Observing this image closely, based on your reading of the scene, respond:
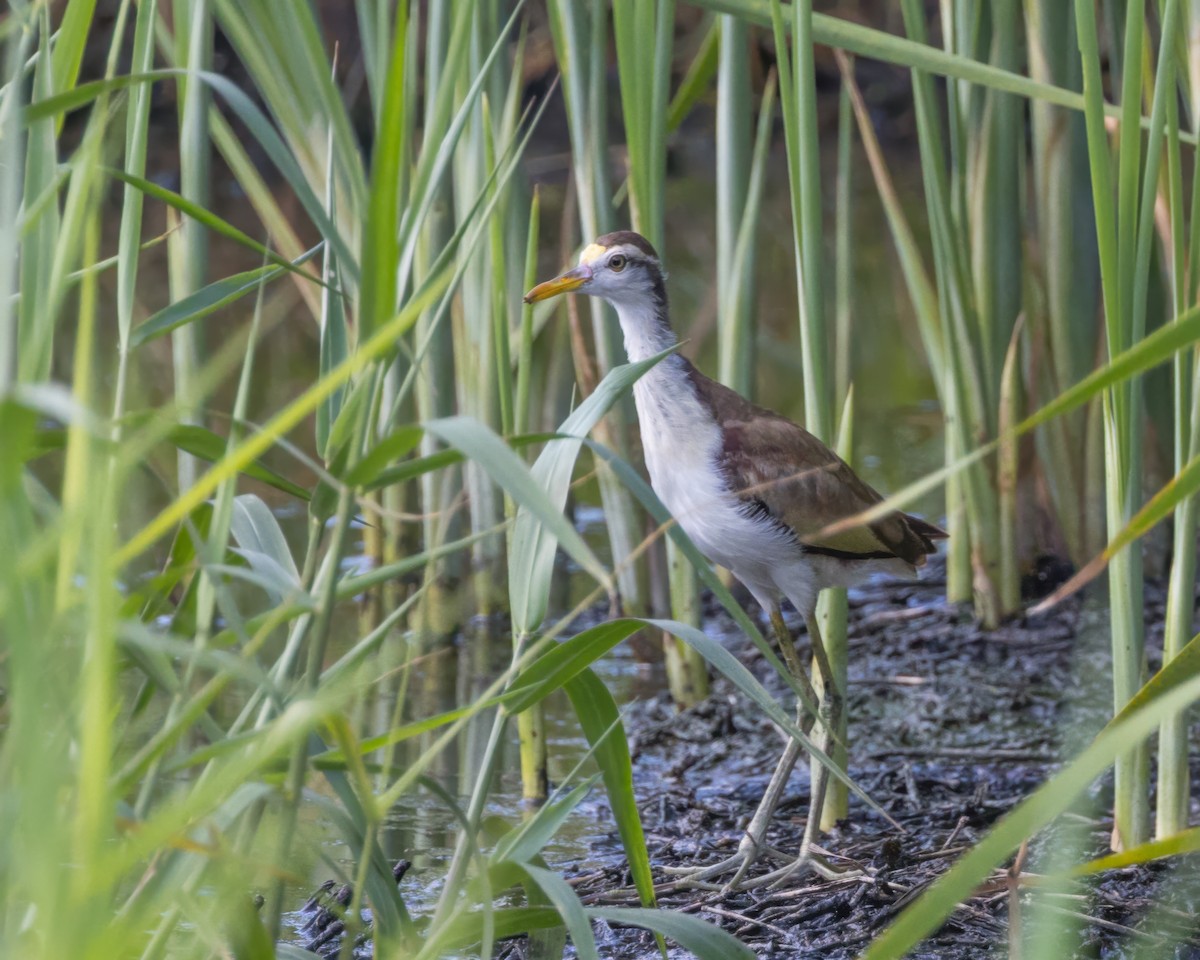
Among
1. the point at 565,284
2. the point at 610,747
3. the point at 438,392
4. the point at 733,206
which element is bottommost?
the point at 610,747

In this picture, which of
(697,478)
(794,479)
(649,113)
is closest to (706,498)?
(697,478)

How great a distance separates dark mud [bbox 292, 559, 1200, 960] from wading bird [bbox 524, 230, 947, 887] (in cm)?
27

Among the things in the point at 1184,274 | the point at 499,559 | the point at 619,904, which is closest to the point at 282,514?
the point at 499,559

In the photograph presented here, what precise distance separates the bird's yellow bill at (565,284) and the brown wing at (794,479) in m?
0.40

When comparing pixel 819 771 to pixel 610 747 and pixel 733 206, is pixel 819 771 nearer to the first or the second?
pixel 610 747

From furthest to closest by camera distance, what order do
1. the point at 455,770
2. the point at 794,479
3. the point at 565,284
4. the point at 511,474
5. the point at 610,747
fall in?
the point at 455,770
the point at 565,284
the point at 794,479
the point at 610,747
the point at 511,474

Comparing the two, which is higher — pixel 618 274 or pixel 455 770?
pixel 618 274

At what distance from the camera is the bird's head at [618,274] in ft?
13.1

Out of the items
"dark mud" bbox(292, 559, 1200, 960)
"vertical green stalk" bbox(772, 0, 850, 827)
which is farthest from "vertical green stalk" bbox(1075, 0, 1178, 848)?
"vertical green stalk" bbox(772, 0, 850, 827)

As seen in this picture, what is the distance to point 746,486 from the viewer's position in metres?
3.81

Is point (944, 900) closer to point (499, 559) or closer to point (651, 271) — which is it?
point (651, 271)

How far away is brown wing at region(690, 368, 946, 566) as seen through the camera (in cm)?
381

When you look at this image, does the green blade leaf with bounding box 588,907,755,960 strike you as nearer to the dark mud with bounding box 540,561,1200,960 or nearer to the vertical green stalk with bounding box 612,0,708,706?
the dark mud with bounding box 540,561,1200,960

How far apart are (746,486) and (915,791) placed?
1.10m
